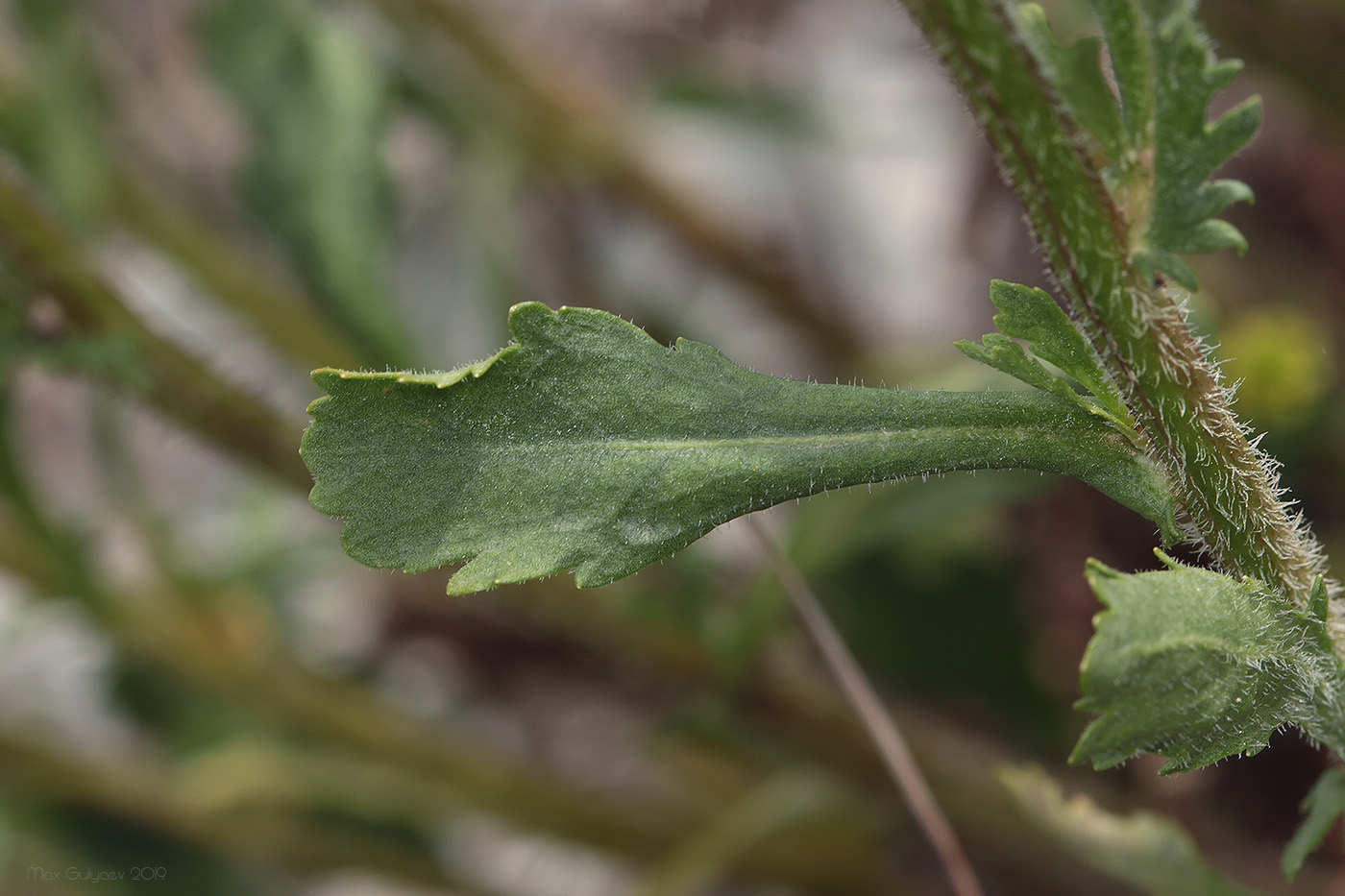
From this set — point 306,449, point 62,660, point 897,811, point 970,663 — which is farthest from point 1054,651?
point 62,660

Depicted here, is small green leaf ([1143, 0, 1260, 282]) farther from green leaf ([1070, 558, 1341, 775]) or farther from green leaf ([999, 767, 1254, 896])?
green leaf ([999, 767, 1254, 896])

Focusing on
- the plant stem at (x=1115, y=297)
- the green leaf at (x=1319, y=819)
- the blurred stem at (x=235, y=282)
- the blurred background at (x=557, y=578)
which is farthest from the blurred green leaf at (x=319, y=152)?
the green leaf at (x=1319, y=819)

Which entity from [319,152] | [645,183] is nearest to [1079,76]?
[319,152]

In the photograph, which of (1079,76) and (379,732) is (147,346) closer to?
(379,732)

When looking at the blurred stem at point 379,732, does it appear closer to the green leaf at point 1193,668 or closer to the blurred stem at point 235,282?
the blurred stem at point 235,282

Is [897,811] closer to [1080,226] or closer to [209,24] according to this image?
[1080,226]

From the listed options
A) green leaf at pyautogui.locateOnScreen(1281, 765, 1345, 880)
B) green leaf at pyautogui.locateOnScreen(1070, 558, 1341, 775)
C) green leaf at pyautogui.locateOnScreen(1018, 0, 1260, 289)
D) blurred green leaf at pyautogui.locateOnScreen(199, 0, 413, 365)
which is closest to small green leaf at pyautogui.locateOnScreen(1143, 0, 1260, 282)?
green leaf at pyautogui.locateOnScreen(1018, 0, 1260, 289)
